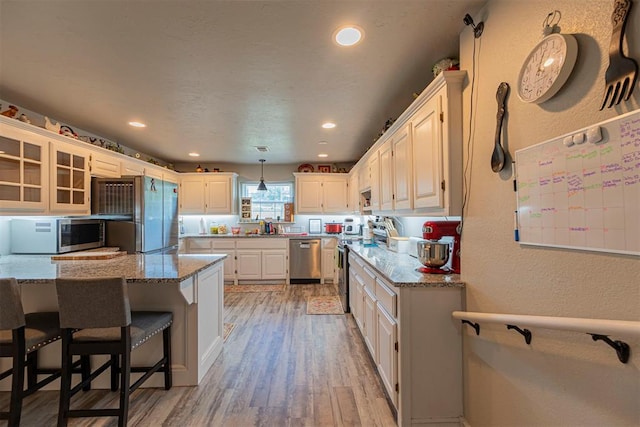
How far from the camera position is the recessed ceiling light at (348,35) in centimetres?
156

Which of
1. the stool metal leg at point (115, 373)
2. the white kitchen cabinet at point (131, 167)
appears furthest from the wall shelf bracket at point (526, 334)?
the white kitchen cabinet at point (131, 167)

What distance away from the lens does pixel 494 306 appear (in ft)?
4.37

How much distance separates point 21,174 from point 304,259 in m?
3.78

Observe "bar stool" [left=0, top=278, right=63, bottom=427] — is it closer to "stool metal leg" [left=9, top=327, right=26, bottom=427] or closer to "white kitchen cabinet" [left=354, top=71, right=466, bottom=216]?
"stool metal leg" [left=9, top=327, right=26, bottom=427]

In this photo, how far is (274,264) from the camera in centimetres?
505

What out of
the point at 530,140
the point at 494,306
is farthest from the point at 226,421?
the point at 530,140

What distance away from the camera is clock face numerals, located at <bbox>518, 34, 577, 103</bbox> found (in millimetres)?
919

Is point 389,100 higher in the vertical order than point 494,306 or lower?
higher

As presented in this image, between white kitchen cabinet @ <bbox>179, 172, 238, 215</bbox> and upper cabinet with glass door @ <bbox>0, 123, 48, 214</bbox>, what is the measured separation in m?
2.73

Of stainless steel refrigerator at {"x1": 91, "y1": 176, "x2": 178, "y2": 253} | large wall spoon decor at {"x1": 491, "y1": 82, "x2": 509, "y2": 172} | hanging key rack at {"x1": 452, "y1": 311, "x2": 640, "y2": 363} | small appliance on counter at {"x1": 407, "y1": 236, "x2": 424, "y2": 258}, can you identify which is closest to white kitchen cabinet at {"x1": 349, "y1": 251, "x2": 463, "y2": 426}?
hanging key rack at {"x1": 452, "y1": 311, "x2": 640, "y2": 363}

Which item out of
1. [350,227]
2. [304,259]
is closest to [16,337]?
[304,259]

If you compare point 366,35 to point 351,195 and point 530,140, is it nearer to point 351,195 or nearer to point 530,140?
point 530,140

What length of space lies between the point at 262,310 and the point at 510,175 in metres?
3.32

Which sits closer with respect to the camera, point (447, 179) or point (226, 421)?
point (447, 179)
